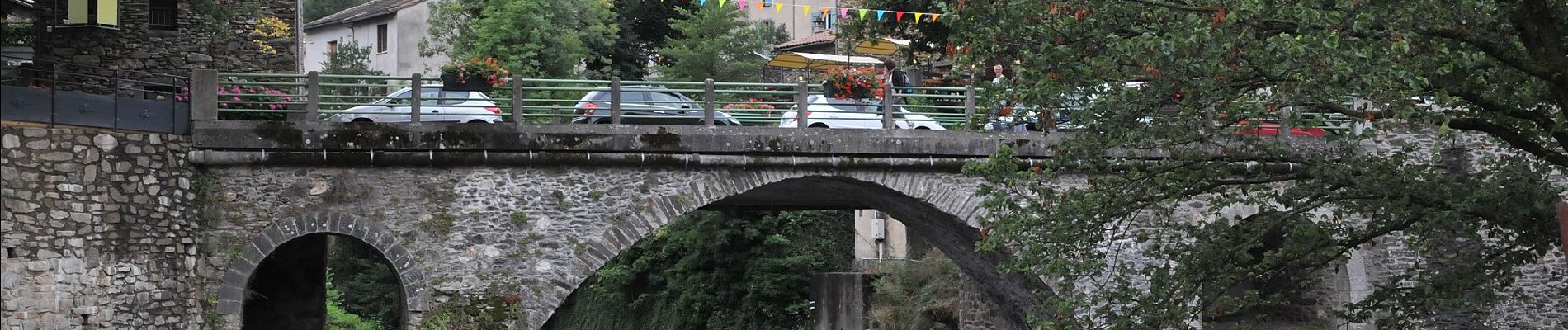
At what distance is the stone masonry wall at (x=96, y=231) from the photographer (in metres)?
14.0

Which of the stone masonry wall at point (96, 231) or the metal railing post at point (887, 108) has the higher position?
the metal railing post at point (887, 108)

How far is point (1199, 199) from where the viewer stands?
18.5 meters

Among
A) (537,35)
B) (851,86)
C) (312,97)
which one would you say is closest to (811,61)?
(537,35)

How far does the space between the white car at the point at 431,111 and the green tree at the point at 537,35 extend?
14546 millimetres

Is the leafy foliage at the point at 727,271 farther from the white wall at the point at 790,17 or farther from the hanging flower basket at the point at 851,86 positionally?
the white wall at the point at 790,17

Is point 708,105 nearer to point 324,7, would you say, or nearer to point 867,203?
point 867,203

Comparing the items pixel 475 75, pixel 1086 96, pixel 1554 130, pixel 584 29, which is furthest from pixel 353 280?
pixel 1554 130

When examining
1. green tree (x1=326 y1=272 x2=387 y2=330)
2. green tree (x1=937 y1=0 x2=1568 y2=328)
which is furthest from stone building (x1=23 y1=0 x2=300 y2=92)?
green tree (x1=937 y1=0 x2=1568 y2=328)

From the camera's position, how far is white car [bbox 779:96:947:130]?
17797mm

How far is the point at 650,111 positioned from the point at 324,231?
3.66m

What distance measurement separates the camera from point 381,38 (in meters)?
40.9

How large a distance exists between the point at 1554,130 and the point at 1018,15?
144 inches

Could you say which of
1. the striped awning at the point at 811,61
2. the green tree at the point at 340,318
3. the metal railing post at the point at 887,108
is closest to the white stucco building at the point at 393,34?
the green tree at the point at 340,318

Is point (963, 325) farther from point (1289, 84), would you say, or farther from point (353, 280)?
point (353, 280)
